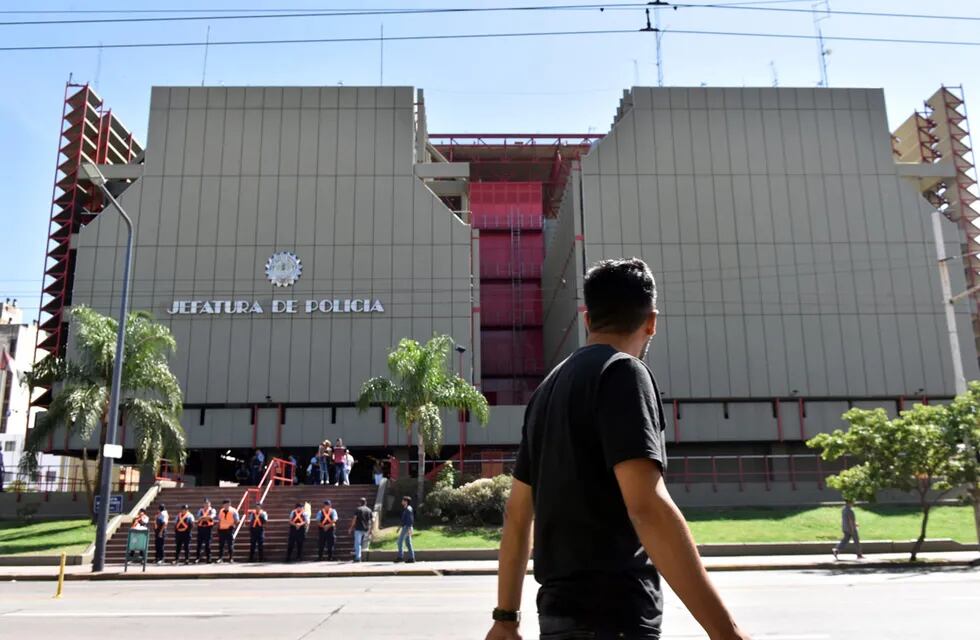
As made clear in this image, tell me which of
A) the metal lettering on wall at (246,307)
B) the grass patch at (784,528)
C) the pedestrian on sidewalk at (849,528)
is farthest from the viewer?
the metal lettering on wall at (246,307)

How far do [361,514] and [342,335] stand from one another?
18770 millimetres

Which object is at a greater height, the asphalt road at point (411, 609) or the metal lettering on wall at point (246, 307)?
the metal lettering on wall at point (246, 307)

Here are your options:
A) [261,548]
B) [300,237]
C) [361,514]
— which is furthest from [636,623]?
[300,237]

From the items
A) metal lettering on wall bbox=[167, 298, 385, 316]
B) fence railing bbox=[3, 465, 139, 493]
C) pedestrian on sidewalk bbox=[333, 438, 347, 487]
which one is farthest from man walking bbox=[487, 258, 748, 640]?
metal lettering on wall bbox=[167, 298, 385, 316]

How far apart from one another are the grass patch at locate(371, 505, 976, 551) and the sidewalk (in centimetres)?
239

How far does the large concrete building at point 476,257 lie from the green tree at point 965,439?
17696 mm

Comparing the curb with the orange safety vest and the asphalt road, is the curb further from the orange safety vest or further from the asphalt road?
the orange safety vest

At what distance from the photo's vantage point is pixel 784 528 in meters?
25.6

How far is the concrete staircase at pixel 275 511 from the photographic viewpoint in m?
23.6

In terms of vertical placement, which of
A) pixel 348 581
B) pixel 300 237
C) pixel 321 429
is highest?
pixel 300 237

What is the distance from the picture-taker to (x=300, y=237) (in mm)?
41156

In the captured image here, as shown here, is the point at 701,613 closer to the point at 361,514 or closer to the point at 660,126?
the point at 361,514

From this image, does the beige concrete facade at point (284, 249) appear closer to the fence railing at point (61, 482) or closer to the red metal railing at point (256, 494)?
the fence railing at point (61, 482)

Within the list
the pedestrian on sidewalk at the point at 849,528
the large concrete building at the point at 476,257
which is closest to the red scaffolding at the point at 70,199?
the large concrete building at the point at 476,257
